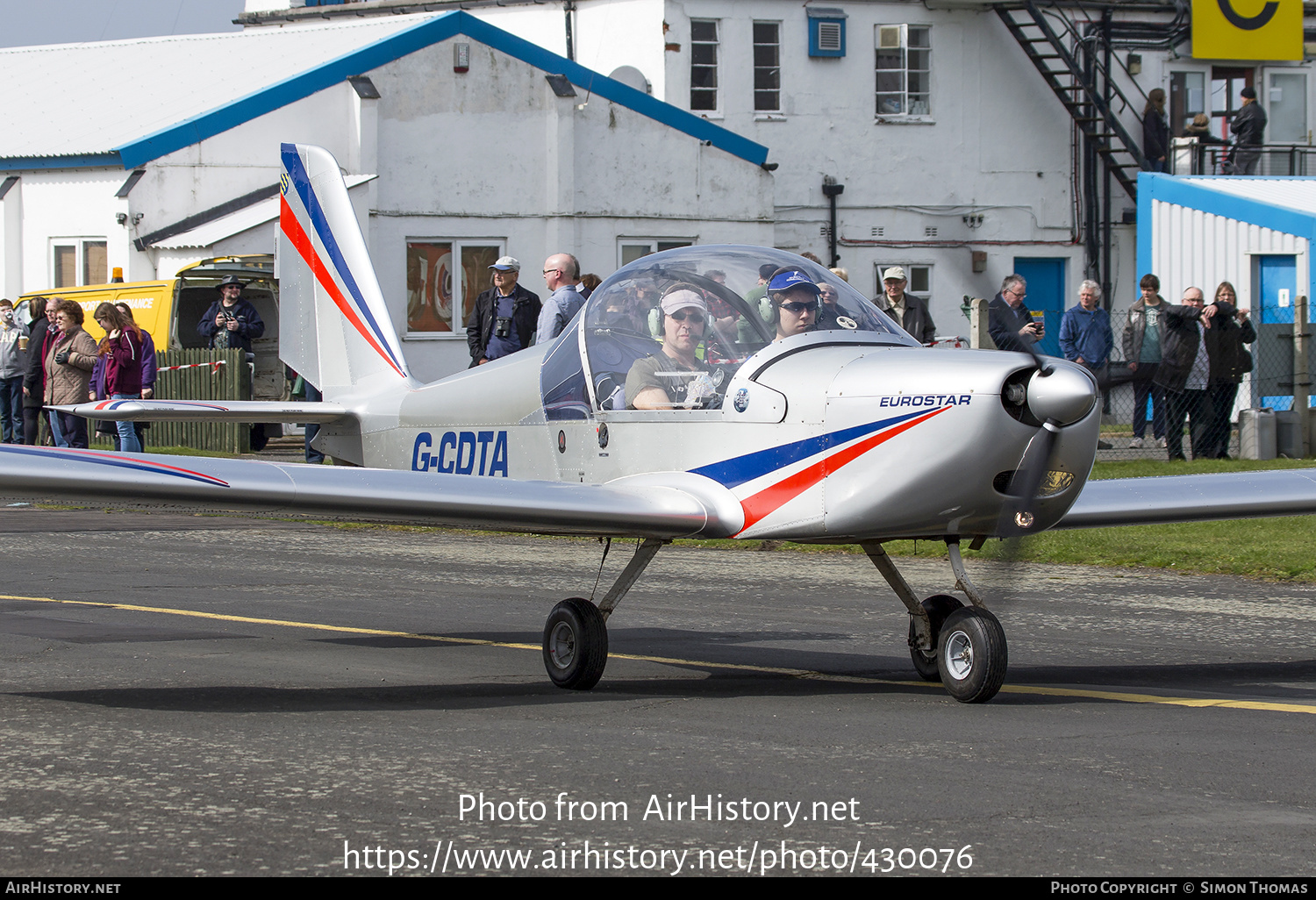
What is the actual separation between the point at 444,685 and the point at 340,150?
2192 cm

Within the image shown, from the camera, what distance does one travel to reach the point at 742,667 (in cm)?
823

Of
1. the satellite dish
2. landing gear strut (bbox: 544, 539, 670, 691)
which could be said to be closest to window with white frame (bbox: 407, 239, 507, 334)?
the satellite dish

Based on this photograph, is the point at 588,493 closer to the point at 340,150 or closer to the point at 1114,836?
the point at 1114,836

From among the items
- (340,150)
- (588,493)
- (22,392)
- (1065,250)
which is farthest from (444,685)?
(1065,250)

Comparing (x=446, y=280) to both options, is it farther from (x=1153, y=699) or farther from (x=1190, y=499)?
(x=1153, y=699)

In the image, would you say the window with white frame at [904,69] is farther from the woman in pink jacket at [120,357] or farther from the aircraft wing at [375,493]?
the aircraft wing at [375,493]

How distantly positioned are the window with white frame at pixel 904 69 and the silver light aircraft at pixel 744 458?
25247mm

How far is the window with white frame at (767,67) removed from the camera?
32.2 m

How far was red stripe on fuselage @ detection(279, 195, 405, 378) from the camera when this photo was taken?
10961 millimetres

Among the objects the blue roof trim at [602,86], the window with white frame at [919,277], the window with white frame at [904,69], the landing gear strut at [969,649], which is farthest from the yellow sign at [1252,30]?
the landing gear strut at [969,649]

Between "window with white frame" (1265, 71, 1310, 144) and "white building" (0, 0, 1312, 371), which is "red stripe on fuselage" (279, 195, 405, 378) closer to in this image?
"white building" (0, 0, 1312, 371)

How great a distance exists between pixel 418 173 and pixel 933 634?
22.1m

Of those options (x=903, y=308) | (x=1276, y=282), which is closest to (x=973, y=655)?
(x=903, y=308)

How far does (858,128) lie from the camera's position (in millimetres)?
32531
